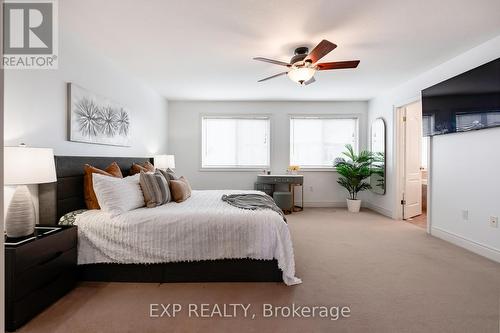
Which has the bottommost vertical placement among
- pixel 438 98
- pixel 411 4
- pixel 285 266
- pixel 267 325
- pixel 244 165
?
pixel 267 325

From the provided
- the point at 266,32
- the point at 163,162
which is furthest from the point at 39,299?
the point at 266,32

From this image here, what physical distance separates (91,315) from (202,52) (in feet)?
9.32

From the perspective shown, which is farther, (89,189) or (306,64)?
(306,64)

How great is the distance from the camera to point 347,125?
5793 mm

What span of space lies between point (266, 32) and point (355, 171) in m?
3.63

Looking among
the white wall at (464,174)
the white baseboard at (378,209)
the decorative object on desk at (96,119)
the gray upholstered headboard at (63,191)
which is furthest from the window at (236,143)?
the gray upholstered headboard at (63,191)

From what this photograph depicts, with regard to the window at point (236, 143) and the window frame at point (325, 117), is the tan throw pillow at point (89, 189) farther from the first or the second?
the window frame at point (325, 117)

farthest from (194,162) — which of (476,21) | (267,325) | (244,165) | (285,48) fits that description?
(476,21)

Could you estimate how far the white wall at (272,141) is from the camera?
5.65m

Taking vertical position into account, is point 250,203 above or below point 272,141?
below

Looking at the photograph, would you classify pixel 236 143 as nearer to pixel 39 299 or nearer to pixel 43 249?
pixel 43 249

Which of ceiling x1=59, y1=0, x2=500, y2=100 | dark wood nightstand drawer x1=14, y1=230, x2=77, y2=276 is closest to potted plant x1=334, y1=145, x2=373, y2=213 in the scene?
ceiling x1=59, y1=0, x2=500, y2=100

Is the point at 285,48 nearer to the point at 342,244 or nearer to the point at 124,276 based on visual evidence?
the point at 342,244

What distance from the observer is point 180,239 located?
7.14ft
